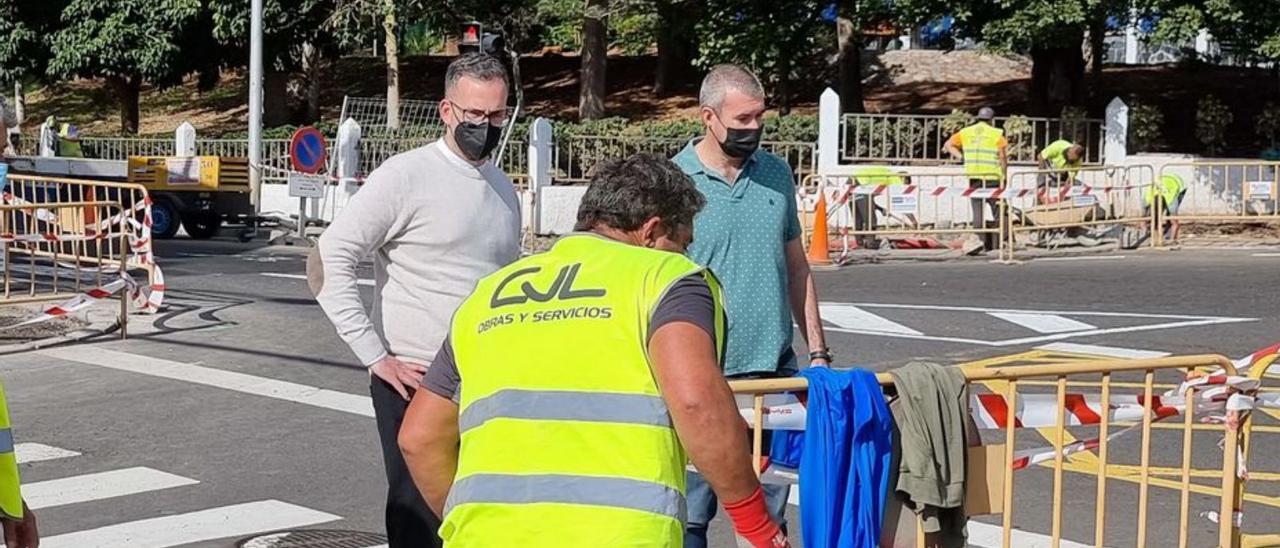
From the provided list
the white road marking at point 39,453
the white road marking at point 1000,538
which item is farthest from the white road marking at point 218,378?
the white road marking at point 1000,538

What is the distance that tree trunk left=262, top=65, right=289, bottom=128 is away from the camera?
143 ft

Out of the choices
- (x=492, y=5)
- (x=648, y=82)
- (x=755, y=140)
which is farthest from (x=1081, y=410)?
(x=648, y=82)

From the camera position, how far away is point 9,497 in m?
4.04

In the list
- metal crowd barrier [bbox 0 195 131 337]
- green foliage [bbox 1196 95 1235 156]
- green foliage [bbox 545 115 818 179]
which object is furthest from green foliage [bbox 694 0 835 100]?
metal crowd barrier [bbox 0 195 131 337]

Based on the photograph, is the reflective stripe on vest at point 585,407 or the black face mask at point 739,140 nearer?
the reflective stripe on vest at point 585,407

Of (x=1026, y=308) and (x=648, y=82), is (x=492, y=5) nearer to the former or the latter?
(x=648, y=82)

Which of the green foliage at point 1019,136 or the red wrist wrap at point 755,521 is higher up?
the green foliage at point 1019,136

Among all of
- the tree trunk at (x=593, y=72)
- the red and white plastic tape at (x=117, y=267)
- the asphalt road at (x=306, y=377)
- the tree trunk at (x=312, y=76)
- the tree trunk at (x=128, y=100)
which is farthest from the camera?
the tree trunk at (x=128, y=100)

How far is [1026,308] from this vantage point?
15.4 meters

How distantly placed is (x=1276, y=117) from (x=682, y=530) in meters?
27.4

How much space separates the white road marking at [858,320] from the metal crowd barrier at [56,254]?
579 cm

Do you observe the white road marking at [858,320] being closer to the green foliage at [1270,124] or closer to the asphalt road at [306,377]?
the asphalt road at [306,377]

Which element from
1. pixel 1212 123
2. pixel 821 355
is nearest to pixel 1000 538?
pixel 821 355

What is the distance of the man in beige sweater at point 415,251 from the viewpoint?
5.26 m
